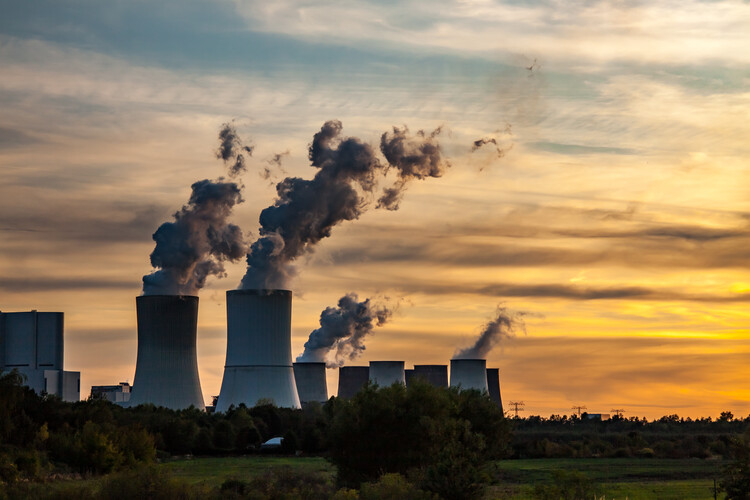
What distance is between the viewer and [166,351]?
134ft

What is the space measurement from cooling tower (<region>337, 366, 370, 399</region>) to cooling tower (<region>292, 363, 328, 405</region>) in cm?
606

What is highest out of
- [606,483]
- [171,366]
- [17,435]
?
[171,366]

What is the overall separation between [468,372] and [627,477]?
25385mm

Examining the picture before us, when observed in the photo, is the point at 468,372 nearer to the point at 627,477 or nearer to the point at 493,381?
the point at 493,381

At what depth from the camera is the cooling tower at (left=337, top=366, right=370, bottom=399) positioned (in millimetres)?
63188

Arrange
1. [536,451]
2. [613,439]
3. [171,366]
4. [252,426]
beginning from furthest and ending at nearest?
[613,439] → [536,451] → [252,426] → [171,366]

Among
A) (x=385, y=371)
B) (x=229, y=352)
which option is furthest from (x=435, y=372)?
(x=229, y=352)

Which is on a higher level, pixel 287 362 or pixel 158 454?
pixel 287 362

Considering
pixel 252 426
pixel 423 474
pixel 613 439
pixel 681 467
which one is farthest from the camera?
pixel 613 439

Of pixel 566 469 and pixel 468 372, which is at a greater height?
pixel 468 372

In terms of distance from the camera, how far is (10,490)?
2166 centimetres

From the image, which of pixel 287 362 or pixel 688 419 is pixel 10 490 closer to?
pixel 287 362

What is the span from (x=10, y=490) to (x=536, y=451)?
30946 mm

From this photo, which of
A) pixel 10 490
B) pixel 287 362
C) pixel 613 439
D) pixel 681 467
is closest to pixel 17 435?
pixel 10 490
